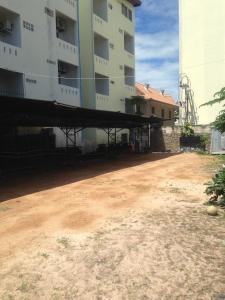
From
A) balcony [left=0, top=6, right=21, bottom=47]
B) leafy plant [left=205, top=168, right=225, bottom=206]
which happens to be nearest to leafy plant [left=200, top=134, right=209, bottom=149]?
balcony [left=0, top=6, right=21, bottom=47]

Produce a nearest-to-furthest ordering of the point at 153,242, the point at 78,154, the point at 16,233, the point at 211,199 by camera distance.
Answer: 1. the point at 153,242
2. the point at 16,233
3. the point at 211,199
4. the point at 78,154

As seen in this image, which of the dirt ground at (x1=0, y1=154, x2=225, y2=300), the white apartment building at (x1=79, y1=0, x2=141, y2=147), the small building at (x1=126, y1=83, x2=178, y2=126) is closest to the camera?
the dirt ground at (x1=0, y1=154, x2=225, y2=300)

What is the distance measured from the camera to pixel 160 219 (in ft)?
30.5

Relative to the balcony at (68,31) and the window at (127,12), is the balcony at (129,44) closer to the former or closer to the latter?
the window at (127,12)

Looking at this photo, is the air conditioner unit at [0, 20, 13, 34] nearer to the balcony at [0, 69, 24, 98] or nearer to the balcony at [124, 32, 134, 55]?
the balcony at [0, 69, 24, 98]

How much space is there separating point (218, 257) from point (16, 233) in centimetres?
430

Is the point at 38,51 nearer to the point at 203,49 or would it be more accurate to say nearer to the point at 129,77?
the point at 129,77

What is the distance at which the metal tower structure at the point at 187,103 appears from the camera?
36.7 metres

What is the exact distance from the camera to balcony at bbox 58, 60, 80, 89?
1072 inches

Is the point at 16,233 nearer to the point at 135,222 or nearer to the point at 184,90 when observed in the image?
the point at 135,222

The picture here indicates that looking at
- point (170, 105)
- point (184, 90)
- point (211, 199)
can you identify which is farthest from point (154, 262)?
point (170, 105)

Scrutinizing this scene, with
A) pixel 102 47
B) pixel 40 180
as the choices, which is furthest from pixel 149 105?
pixel 40 180

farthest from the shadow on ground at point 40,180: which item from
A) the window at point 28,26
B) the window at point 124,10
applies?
the window at point 124,10

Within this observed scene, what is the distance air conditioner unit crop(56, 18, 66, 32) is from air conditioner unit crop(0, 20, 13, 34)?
5968 mm
